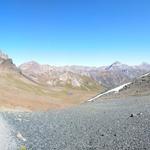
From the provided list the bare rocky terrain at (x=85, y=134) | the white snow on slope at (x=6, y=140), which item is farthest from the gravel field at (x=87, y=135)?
the white snow on slope at (x=6, y=140)

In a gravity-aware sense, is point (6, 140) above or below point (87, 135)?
below

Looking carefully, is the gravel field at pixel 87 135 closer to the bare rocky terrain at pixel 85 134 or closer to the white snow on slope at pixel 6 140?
the bare rocky terrain at pixel 85 134

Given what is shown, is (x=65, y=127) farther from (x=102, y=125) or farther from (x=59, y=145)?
(x=59, y=145)

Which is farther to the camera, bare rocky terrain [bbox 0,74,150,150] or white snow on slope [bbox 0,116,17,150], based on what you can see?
white snow on slope [bbox 0,116,17,150]

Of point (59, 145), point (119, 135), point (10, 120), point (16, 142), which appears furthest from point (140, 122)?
point (10, 120)

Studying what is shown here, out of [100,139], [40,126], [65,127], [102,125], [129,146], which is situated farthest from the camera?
[40,126]

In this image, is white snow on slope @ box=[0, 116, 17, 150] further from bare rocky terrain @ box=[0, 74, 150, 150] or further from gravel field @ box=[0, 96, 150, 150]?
gravel field @ box=[0, 96, 150, 150]

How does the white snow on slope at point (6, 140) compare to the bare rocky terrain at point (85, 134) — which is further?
the white snow on slope at point (6, 140)

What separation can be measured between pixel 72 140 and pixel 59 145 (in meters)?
1.38

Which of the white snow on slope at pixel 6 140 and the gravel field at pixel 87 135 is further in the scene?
the white snow on slope at pixel 6 140

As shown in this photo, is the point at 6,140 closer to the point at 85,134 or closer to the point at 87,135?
the point at 85,134

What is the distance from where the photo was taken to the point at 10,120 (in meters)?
38.8

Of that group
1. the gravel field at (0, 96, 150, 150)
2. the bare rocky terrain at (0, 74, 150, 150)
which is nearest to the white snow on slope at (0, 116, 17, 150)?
the bare rocky terrain at (0, 74, 150, 150)

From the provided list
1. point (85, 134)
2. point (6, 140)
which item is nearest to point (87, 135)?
point (85, 134)
